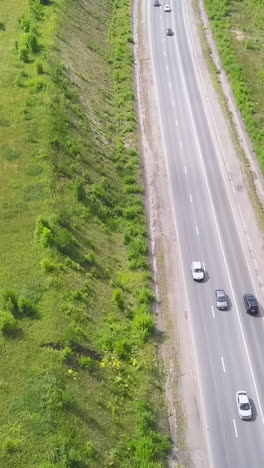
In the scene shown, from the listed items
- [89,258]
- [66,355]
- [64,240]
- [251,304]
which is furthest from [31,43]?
[66,355]

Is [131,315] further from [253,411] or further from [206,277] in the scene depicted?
[253,411]

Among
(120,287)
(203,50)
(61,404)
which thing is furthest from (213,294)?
(203,50)

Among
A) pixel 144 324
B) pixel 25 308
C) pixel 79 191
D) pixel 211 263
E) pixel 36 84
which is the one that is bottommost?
pixel 144 324

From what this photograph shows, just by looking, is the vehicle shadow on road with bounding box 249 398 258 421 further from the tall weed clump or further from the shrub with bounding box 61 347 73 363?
the shrub with bounding box 61 347 73 363

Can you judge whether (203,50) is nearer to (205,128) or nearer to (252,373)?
(205,128)

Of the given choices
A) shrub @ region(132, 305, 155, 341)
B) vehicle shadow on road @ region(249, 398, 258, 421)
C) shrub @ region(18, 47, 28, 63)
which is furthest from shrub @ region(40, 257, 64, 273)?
shrub @ region(18, 47, 28, 63)
